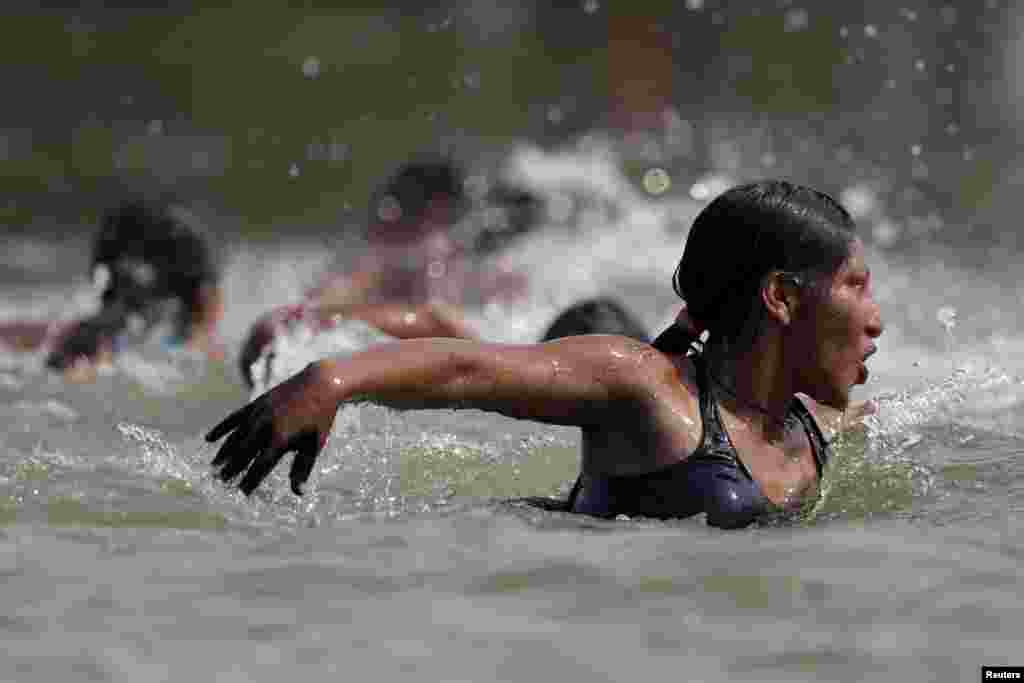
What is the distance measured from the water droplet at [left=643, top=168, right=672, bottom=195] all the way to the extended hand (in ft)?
29.2

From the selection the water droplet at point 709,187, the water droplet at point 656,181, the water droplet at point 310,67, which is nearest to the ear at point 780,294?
the water droplet at point 709,187

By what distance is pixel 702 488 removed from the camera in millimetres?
3838

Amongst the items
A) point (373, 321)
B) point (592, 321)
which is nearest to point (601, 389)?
point (592, 321)

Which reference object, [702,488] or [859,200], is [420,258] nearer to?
[859,200]

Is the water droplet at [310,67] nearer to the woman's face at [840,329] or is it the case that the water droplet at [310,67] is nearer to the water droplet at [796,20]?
the water droplet at [796,20]

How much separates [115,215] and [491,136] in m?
10.6

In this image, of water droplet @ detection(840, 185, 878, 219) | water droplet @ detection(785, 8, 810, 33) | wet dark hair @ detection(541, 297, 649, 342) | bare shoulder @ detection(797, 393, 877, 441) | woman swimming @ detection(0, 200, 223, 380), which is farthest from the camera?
water droplet @ detection(785, 8, 810, 33)

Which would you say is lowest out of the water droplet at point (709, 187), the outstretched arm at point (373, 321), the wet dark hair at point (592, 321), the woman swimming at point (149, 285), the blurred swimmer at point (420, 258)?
the wet dark hair at point (592, 321)

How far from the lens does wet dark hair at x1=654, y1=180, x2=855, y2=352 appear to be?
153 inches

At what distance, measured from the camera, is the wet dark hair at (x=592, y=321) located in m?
5.73

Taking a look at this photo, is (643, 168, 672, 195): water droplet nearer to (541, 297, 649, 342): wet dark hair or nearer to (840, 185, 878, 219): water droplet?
(840, 185, 878, 219): water droplet

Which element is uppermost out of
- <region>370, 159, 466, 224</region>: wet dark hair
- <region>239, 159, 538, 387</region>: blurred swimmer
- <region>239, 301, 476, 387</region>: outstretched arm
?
<region>370, 159, 466, 224</region>: wet dark hair

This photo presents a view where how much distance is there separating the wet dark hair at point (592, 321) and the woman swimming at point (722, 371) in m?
1.64

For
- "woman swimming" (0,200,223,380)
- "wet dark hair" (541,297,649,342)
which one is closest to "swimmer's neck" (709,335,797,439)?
"wet dark hair" (541,297,649,342)
